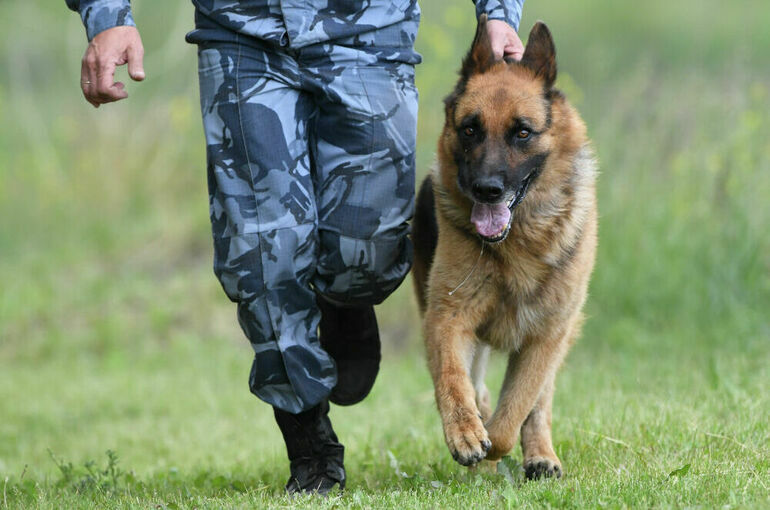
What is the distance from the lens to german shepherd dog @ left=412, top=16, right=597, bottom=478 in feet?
12.6

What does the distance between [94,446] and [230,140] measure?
359 centimetres

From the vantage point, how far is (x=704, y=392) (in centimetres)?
527

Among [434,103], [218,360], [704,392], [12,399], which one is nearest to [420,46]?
[434,103]

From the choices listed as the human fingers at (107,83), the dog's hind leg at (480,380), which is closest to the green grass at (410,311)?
the dog's hind leg at (480,380)

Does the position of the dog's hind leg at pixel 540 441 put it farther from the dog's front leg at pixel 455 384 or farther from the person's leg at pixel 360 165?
the person's leg at pixel 360 165

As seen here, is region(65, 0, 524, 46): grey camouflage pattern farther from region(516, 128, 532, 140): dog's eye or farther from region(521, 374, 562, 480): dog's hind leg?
region(521, 374, 562, 480): dog's hind leg

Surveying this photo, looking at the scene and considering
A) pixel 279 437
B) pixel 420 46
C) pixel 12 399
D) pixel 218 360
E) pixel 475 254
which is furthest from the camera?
A: pixel 420 46

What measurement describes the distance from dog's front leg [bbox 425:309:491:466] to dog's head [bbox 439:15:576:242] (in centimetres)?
40

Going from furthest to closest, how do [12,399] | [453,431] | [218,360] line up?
[218,360] < [12,399] < [453,431]

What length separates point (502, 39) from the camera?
3990 mm

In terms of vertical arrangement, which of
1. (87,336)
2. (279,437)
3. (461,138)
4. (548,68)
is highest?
(548,68)

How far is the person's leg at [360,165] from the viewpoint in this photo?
377 centimetres

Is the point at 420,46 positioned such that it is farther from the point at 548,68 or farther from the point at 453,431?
the point at 453,431

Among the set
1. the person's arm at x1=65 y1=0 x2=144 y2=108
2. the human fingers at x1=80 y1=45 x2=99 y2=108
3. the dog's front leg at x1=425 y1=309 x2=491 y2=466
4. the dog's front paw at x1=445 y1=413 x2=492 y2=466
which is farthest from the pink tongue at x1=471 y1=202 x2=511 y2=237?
the human fingers at x1=80 y1=45 x2=99 y2=108
